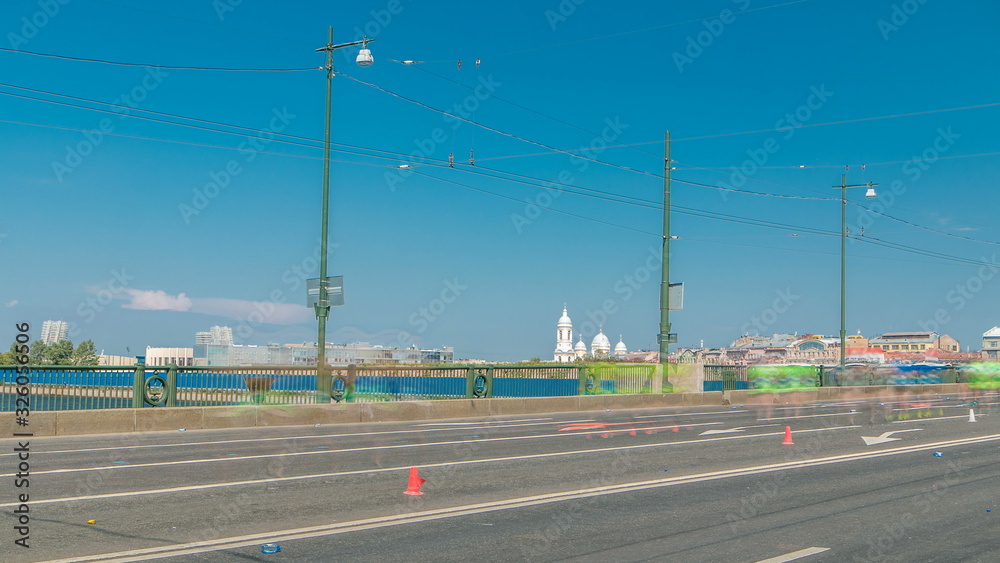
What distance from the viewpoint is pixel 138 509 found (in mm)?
9148

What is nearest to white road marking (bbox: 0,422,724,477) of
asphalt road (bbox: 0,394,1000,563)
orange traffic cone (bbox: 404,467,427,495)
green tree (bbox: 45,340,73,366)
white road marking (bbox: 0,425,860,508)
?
asphalt road (bbox: 0,394,1000,563)

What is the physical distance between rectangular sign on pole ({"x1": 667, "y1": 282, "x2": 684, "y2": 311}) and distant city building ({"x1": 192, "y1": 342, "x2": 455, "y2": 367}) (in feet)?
35.8

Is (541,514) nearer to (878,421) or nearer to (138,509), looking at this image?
(138,509)

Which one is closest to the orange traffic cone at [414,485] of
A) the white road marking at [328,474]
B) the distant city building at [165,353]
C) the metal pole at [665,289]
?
the white road marking at [328,474]

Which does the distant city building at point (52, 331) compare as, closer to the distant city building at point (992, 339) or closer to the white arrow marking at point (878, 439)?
the white arrow marking at point (878, 439)

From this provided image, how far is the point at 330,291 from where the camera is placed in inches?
888

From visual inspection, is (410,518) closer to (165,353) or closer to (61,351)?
(61,351)

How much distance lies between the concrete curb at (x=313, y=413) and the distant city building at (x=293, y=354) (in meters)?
8.17

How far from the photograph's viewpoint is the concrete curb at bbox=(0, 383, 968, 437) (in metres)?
17.9

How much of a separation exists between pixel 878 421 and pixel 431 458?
45.8 ft

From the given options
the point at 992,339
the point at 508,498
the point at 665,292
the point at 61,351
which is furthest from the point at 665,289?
the point at 992,339

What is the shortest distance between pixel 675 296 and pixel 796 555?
76.9ft

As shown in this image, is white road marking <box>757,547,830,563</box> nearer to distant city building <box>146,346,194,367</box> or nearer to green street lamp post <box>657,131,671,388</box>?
green street lamp post <box>657,131,671,388</box>

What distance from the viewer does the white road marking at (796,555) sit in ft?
24.2
